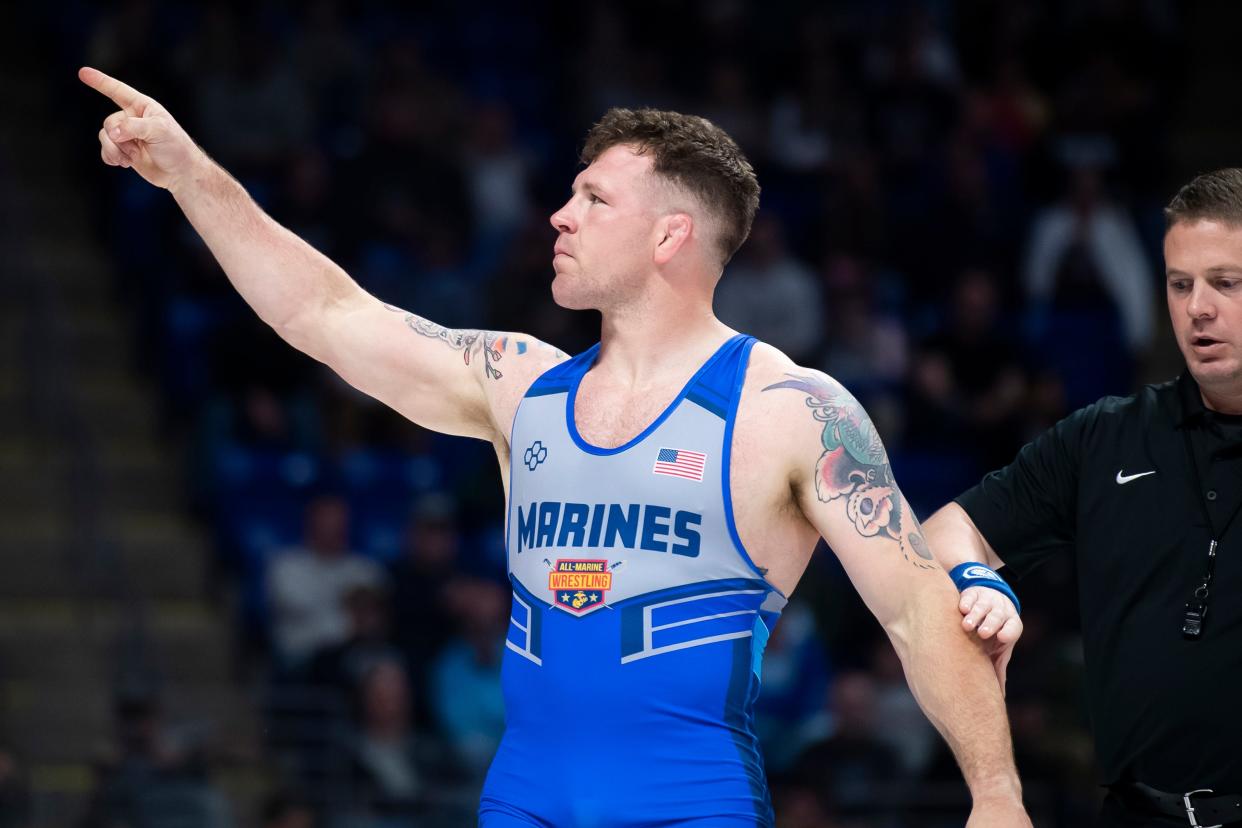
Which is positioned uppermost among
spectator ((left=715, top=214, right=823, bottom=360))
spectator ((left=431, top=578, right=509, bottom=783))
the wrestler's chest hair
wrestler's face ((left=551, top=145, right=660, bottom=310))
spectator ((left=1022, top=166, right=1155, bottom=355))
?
spectator ((left=1022, top=166, right=1155, bottom=355))

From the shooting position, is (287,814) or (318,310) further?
(287,814)

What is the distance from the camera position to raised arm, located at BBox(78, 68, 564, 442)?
13.7ft

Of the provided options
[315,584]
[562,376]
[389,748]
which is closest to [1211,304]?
[562,376]

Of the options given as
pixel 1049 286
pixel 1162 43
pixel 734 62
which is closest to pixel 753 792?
pixel 1049 286

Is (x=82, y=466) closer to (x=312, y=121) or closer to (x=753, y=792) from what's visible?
(x=312, y=121)

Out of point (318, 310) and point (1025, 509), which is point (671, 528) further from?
point (318, 310)

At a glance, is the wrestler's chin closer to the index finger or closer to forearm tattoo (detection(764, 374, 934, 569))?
forearm tattoo (detection(764, 374, 934, 569))

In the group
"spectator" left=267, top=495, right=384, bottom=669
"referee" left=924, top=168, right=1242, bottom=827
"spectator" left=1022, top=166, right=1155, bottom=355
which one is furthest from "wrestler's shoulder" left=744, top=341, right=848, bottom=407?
"spectator" left=1022, top=166, right=1155, bottom=355

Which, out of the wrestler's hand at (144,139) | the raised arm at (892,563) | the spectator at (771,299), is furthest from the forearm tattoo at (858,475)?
the spectator at (771,299)

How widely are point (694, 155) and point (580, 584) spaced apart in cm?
102

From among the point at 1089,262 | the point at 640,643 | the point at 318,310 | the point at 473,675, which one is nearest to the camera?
the point at 640,643

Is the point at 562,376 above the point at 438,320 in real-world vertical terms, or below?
below

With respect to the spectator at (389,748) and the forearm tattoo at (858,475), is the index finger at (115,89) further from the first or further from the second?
the spectator at (389,748)

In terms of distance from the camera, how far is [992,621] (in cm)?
371
